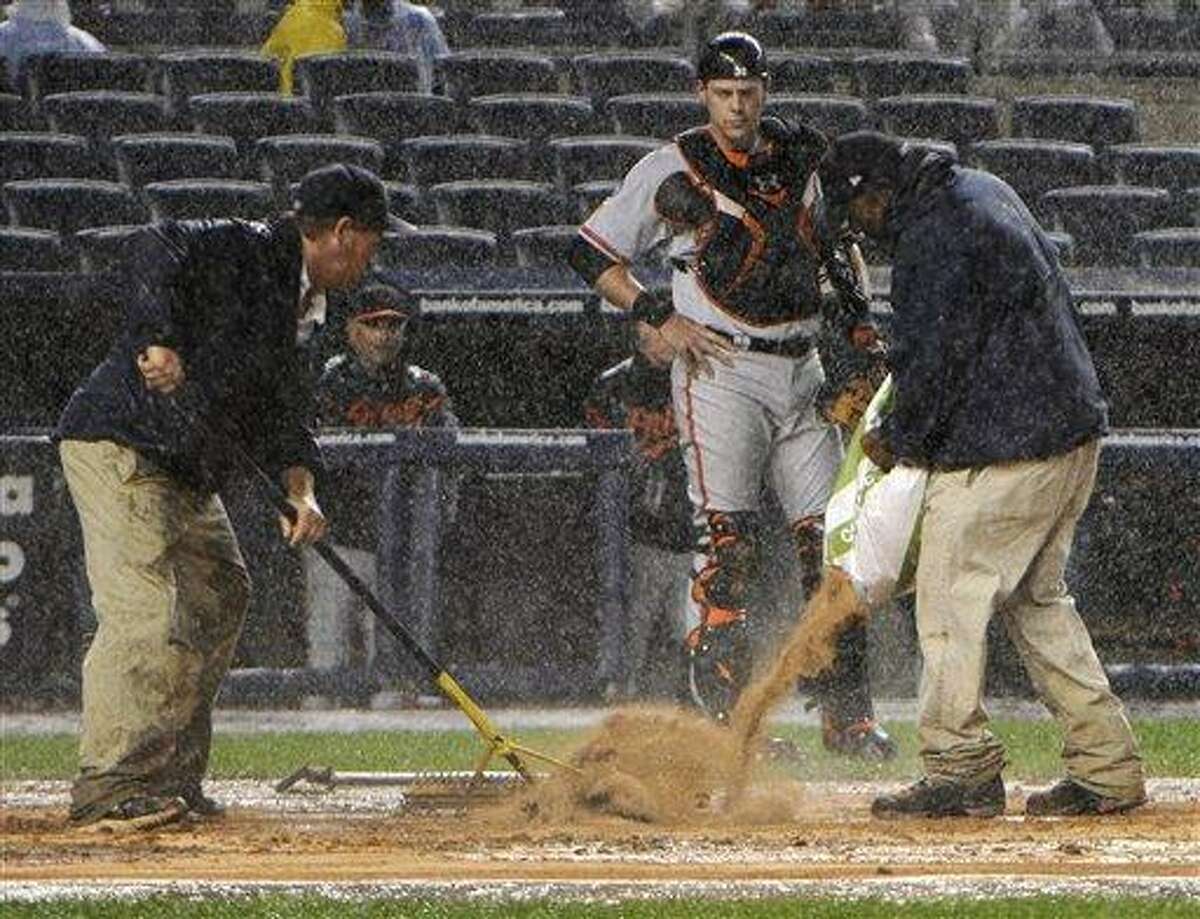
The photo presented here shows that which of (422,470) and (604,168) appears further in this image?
(604,168)

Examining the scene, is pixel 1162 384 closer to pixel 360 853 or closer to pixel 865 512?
pixel 865 512

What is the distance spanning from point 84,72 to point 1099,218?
6.14 metres

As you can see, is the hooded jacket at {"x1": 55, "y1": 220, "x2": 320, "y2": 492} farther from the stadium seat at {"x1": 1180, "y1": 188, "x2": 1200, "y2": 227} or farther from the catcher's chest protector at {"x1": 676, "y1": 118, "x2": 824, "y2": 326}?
the stadium seat at {"x1": 1180, "y1": 188, "x2": 1200, "y2": 227}

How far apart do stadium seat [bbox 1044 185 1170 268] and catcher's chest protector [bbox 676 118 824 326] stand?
7.09 m

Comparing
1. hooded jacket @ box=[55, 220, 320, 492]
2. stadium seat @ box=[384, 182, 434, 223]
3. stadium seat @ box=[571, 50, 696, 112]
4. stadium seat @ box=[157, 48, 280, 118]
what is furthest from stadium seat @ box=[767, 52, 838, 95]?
hooded jacket @ box=[55, 220, 320, 492]

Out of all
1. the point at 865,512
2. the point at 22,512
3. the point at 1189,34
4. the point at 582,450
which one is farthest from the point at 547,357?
the point at 1189,34

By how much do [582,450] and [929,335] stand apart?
4.80 metres

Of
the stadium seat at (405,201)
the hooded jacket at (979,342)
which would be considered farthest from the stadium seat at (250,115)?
the hooded jacket at (979,342)

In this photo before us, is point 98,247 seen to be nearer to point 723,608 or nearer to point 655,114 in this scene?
point 655,114

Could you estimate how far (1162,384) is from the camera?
47.8 ft

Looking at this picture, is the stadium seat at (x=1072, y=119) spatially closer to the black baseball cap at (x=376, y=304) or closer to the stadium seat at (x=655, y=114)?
the stadium seat at (x=655, y=114)

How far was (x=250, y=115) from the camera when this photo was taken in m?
17.6

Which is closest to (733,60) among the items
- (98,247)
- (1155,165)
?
(98,247)

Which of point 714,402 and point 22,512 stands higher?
point 714,402
